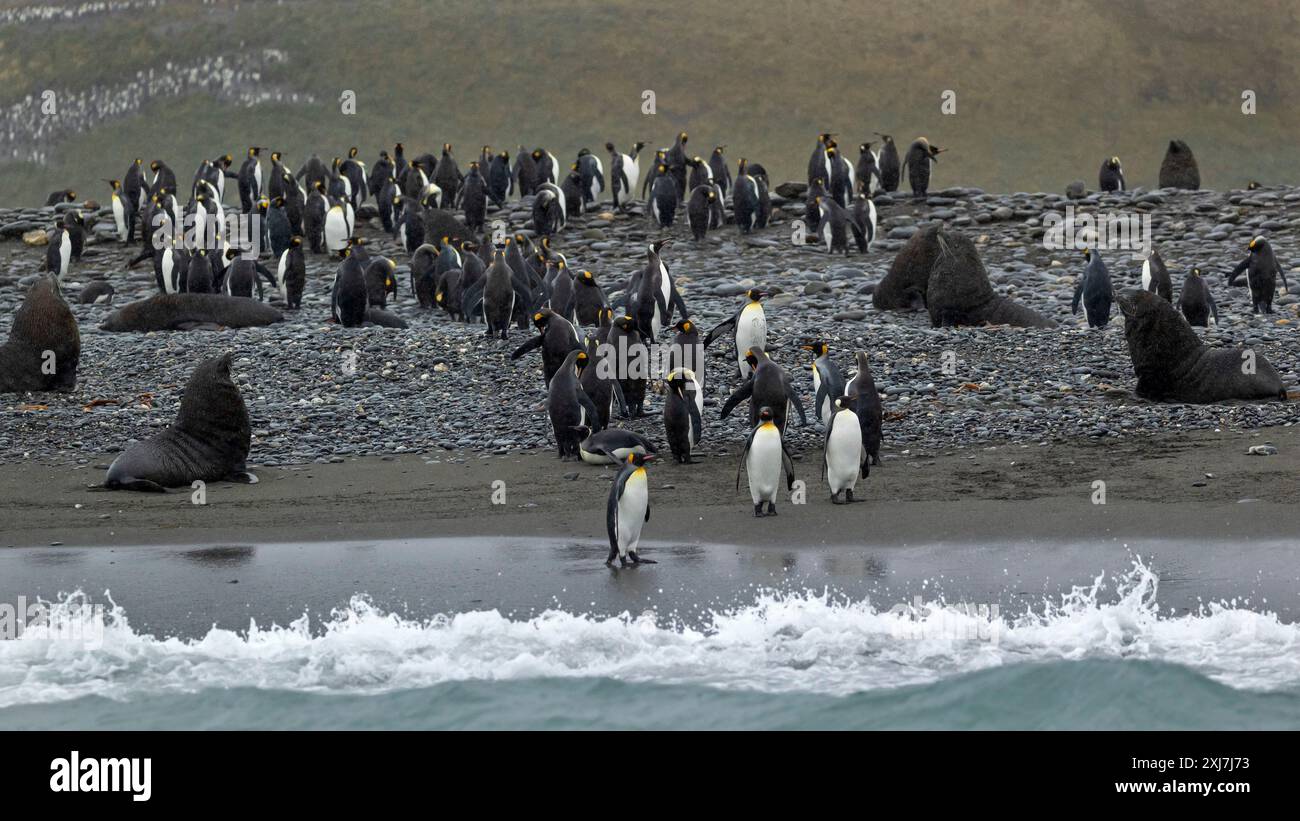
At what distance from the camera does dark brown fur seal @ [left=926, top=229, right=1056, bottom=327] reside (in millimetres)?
12203

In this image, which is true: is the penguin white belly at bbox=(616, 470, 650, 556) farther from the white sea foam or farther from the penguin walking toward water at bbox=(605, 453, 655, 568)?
the white sea foam

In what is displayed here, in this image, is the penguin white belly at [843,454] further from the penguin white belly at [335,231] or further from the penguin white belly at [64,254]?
the penguin white belly at [64,254]

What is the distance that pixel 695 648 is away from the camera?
599cm

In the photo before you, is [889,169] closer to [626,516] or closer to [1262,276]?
[1262,276]

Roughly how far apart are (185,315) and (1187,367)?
8.01m

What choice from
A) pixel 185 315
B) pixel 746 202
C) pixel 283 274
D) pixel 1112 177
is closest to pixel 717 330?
pixel 185 315

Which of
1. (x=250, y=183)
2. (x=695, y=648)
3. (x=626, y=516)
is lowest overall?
(x=695, y=648)

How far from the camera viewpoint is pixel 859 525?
7.18m

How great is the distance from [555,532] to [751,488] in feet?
3.30

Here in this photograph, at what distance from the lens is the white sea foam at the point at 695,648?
19.2ft

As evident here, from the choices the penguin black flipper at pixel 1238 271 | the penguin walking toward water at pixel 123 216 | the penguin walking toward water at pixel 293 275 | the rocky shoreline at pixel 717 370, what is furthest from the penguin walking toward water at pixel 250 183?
the penguin black flipper at pixel 1238 271

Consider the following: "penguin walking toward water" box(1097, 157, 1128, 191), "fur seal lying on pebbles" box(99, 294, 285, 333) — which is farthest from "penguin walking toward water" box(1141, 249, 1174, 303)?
"penguin walking toward water" box(1097, 157, 1128, 191)

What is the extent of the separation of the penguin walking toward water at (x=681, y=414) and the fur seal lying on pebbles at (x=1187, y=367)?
293cm
